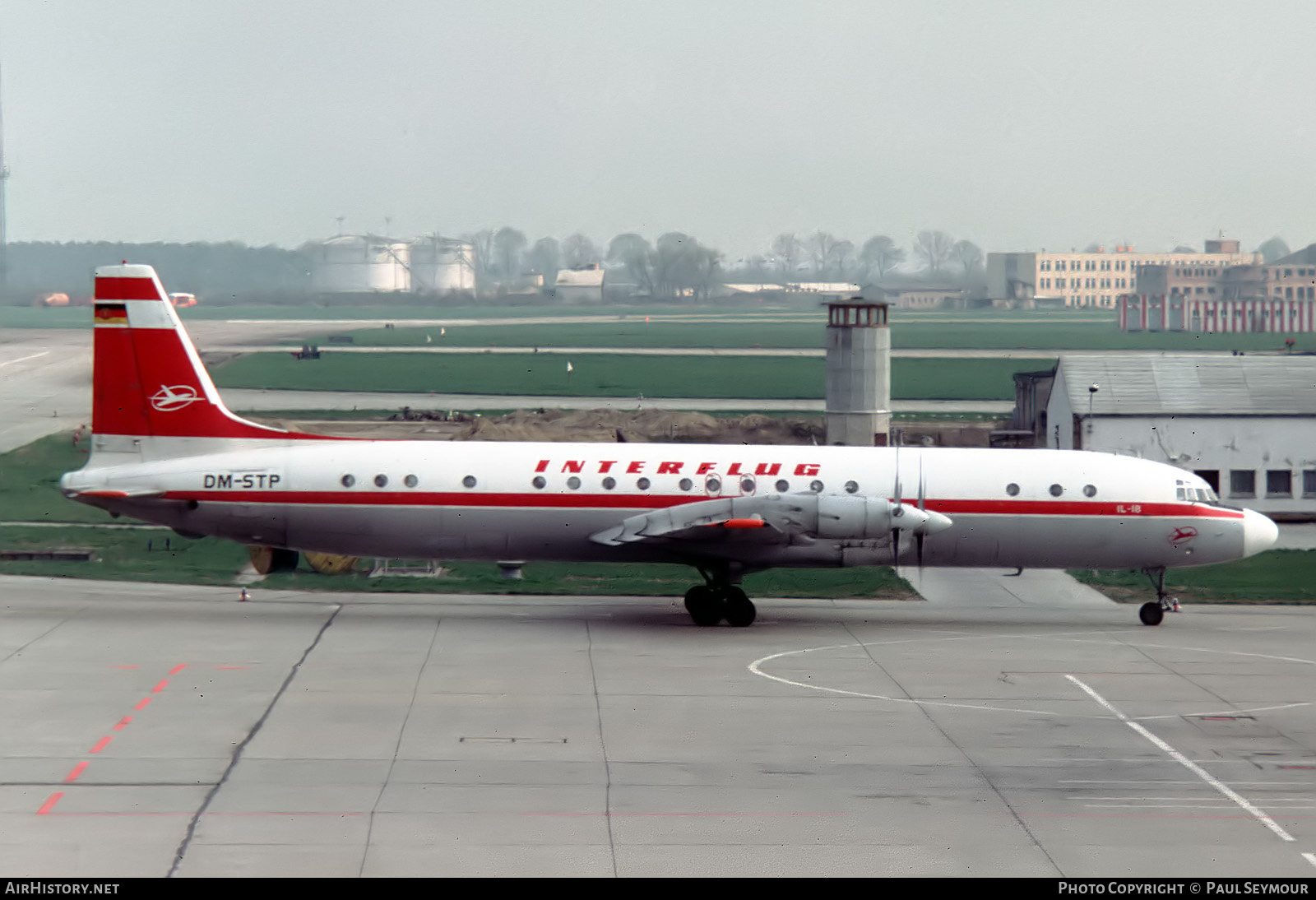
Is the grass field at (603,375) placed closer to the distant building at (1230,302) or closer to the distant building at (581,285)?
the distant building at (1230,302)

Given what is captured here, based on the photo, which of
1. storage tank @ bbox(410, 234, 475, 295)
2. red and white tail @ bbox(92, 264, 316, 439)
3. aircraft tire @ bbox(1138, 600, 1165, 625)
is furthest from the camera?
storage tank @ bbox(410, 234, 475, 295)

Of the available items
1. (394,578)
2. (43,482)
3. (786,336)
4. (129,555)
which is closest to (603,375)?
(786,336)

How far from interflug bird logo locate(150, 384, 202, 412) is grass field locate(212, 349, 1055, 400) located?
2075 inches

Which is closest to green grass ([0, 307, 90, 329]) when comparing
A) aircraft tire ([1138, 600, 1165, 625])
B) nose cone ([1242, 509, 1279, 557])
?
aircraft tire ([1138, 600, 1165, 625])

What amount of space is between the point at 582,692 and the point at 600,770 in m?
4.91

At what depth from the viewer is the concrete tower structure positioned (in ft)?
168

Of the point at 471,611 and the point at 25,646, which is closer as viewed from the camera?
the point at 25,646

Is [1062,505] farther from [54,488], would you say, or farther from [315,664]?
[54,488]

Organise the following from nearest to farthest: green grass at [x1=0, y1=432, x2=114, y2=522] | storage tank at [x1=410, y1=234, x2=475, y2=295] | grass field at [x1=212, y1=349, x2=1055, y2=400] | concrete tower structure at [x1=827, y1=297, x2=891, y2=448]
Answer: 1. green grass at [x1=0, y1=432, x2=114, y2=522]
2. concrete tower structure at [x1=827, y1=297, x2=891, y2=448]
3. grass field at [x1=212, y1=349, x2=1055, y2=400]
4. storage tank at [x1=410, y1=234, x2=475, y2=295]

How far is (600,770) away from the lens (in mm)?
20516

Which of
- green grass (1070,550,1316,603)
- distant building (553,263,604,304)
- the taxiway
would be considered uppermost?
distant building (553,263,604,304)

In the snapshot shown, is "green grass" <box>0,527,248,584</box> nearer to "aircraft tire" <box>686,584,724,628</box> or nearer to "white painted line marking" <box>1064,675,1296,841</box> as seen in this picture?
"aircraft tire" <box>686,584,724,628</box>

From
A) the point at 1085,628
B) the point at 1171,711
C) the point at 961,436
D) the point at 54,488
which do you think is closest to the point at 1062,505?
the point at 1085,628

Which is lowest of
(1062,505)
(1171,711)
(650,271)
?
(1171,711)
